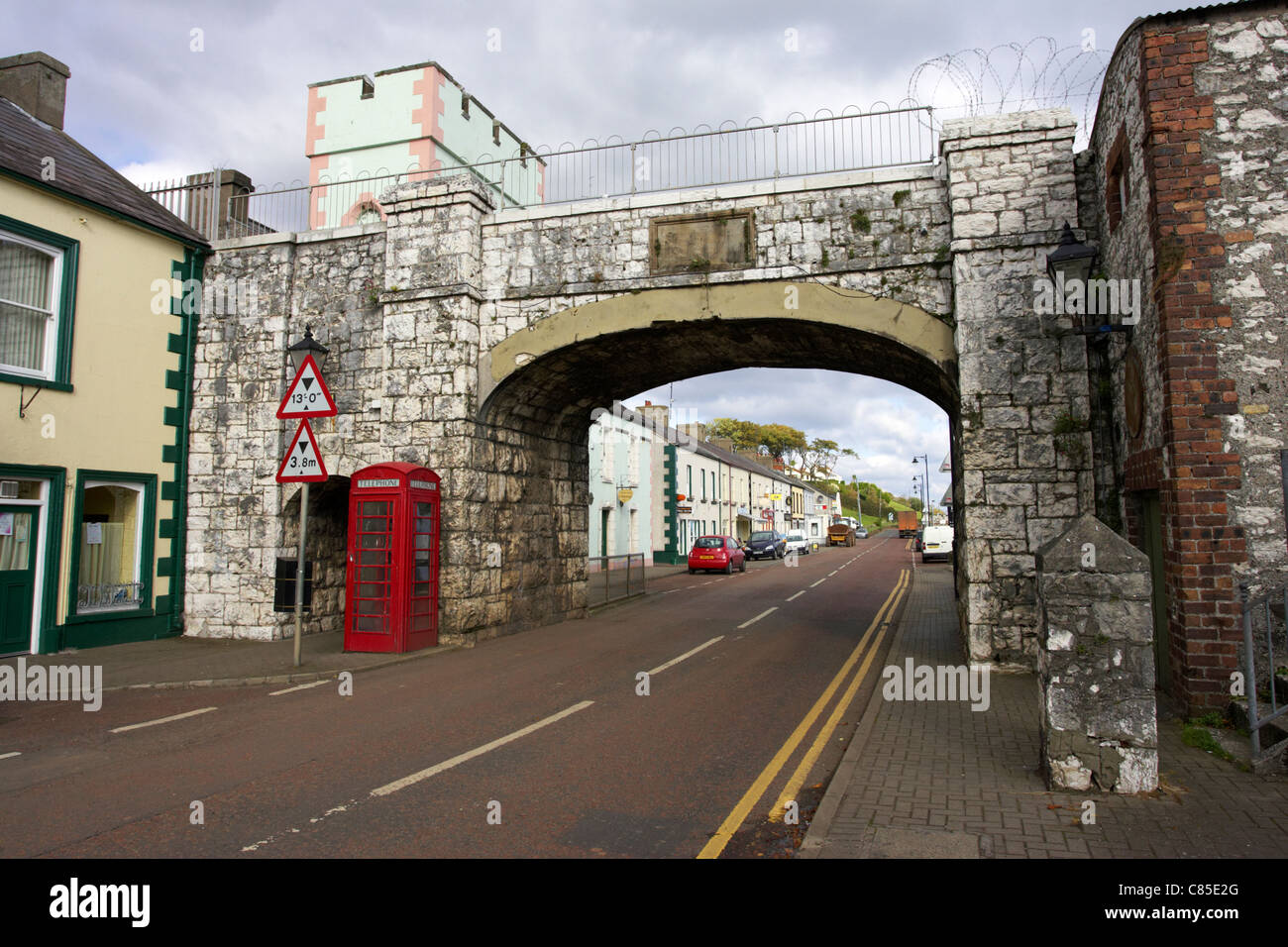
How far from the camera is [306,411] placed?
32.7 ft

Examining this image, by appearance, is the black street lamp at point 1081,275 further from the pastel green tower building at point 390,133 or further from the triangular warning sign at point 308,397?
the pastel green tower building at point 390,133

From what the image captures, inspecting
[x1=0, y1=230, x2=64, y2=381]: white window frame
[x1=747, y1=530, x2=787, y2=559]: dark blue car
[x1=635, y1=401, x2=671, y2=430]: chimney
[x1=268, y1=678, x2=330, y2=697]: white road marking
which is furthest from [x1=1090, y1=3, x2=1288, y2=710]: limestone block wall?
[x1=747, y1=530, x2=787, y2=559]: dark blue car

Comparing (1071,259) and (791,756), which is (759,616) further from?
(791,756)

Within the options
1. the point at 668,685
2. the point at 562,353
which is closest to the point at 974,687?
the point at 668,685

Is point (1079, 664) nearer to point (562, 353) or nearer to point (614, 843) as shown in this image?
point (614, 843)

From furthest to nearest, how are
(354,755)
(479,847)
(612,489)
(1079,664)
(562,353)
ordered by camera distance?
(612,489)
(562,353)
(354,755)
(1079,664)
(479,847)

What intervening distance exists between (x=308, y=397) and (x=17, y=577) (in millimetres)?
4620

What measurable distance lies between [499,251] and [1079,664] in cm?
Answer: 1013

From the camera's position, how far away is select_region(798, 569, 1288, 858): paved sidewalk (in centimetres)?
423

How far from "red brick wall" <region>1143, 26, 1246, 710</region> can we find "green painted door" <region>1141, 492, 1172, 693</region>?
14.6 inches

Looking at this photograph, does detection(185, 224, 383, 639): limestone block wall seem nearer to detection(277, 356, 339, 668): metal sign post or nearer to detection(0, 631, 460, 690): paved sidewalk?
detection(0, 631, 460, 690): paved sidewalk

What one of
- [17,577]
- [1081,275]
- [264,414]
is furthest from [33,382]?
[1081,275]

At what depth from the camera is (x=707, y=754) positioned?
6.28 metres

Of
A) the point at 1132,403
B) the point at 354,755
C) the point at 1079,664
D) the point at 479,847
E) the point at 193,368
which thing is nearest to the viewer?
the point at 479,847
